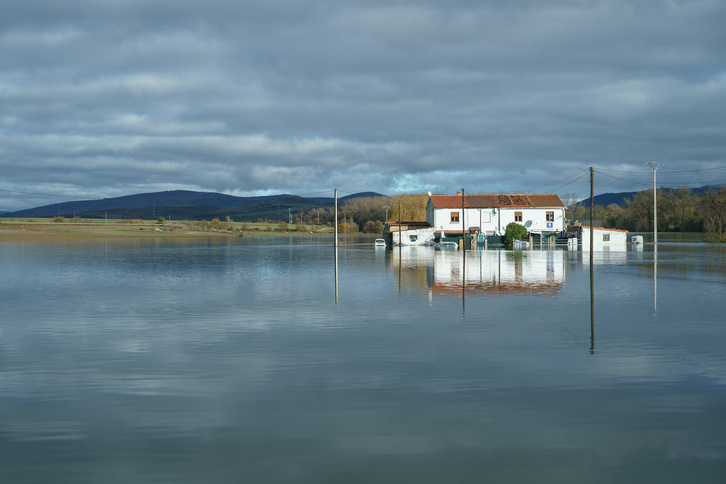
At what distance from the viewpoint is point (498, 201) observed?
97.7 m

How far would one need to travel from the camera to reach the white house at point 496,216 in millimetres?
94750

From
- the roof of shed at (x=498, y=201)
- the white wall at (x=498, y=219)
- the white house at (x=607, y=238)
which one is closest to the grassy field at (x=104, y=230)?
the roof of shed at (x=498, y=201)

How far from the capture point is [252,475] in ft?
23.7

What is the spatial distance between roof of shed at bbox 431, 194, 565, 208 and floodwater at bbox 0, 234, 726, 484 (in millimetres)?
72996

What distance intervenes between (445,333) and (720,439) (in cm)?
877

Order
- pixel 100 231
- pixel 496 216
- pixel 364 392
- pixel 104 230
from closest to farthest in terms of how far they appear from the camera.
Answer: pixel 364 392 < pixel 496 216 < pixel 100 231 < pixel 104 230

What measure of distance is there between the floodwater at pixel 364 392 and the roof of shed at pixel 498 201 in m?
73.0

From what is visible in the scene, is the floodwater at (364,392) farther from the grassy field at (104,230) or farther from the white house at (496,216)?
the grassy field at (104,230)

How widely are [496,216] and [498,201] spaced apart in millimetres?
3919

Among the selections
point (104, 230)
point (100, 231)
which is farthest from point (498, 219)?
point (104, 230)

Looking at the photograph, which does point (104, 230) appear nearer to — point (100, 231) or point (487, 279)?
point (100, 231)

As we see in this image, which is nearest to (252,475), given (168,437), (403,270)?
(168,437)

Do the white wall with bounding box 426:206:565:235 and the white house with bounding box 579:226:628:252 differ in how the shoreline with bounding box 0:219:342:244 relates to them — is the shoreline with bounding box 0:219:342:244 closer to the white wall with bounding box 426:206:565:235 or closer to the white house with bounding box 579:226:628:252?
the white wall with bounding box 426:206:565:235

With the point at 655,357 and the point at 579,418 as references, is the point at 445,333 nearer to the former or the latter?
the point at 655,357
